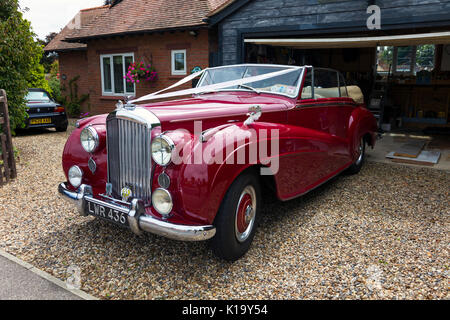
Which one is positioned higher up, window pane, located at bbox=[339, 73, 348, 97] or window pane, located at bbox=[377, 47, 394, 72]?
window pane, located at bbox=[377, 47, 394, 72]

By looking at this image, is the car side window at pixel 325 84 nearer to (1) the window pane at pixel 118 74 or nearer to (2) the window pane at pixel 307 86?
(2) the window pane at pixel 307 86

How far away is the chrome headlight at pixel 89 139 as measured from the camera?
3.12 metres

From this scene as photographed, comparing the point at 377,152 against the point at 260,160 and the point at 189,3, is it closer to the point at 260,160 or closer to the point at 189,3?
the point at 260,160

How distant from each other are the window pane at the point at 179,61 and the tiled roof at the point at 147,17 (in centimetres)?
89

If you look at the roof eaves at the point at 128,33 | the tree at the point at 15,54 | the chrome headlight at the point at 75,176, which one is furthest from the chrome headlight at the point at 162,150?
the roof eaves at the point at 128,33

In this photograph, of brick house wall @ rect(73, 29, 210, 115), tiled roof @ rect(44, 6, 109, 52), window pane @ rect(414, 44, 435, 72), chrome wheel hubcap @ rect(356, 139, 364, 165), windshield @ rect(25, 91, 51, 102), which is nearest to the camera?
chrome wheel hubcap @ rect(356, 139, 364, 165)

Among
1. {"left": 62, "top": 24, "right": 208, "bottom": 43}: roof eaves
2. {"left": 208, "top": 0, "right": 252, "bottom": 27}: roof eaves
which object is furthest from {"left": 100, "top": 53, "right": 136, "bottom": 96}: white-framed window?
{"left": 208, "top": 0, "right": 252, "bottom": 27}: roof eaves

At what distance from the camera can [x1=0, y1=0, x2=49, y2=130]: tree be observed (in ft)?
20.2

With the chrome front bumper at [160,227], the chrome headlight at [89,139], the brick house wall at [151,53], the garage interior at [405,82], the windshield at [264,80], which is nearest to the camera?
the chrome front bumper at [160,227]

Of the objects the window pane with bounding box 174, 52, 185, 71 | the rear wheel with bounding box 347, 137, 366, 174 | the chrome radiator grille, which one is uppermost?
the window pane with bounding box 174, 52, 185, 71

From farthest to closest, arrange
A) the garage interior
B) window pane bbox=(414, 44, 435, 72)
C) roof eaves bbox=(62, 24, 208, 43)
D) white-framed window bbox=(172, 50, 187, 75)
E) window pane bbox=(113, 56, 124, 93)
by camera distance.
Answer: window pane bbox=(113, 56, 124, 93), window pane bbox=(414, 44, 435, 72), white-framed window bbox=(172, 50, 187, 75), the garage interior, roof eaves bbox=(62, 24, 208, 43)

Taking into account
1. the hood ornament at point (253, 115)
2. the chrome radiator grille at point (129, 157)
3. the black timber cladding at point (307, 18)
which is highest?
the black timber cladding at point (307, 18)

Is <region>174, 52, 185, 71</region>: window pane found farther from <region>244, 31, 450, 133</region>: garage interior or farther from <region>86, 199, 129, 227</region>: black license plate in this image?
<region>86, 199, 129, 227</region>: black license plate
